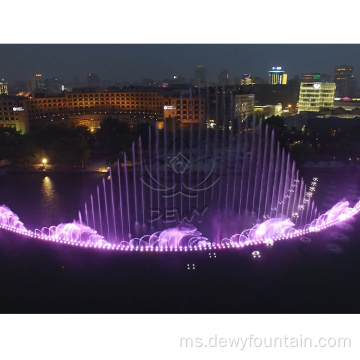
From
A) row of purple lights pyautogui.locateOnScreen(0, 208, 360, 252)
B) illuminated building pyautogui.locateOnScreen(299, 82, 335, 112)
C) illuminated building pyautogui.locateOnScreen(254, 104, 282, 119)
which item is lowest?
row of purple lights pyautogui.locateOnScreen(0, 208, 360, 252)

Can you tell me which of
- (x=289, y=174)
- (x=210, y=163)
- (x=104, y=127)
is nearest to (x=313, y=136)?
(x=289, y=174)

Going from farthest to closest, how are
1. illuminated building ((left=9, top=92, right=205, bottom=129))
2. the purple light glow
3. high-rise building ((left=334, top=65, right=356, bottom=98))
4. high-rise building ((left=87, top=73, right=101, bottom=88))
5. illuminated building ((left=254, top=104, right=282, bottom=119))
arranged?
high-rise building ((left=87, top=73, right=101, bottom=88)) < high-rise building ((left=334, top=65, right=356, bottom=98)) < illuminated building ((left=254, top=104, right=282, bottom=119)) < illuminated building ((left=9, top=92, right=205, bottom=129)) < the purple light glow

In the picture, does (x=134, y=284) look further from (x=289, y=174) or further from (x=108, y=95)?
(x=108, y=95)

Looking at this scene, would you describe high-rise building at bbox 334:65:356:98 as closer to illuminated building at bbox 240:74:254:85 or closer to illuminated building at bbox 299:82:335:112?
illuminated building at bbox 240:74:254:85

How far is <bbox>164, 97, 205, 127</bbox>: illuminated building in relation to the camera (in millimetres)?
29438

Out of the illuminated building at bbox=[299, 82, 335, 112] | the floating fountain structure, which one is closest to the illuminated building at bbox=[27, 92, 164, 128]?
the illuminated building at bbox=[299, 82, 335, 112]

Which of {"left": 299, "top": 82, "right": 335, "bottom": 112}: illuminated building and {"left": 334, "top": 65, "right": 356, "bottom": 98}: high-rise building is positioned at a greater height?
{"left": 334, "top": 65, "right": 356, "bottom": 98}: high-rise building

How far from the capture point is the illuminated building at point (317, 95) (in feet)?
121

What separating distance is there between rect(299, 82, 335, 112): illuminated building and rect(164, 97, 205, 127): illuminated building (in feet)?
46.0

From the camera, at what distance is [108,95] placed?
114 feet

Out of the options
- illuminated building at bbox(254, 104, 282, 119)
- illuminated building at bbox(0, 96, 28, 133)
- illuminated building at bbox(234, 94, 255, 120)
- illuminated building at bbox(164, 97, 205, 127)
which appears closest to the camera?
illuminated building at bbox(0, 96, 28, 133)

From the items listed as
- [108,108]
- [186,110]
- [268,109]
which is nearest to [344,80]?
[268,109]

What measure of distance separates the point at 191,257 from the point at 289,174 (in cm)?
871

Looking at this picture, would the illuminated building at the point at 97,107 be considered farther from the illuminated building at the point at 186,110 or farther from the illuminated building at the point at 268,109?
the illuminated building at the point at 268,109
